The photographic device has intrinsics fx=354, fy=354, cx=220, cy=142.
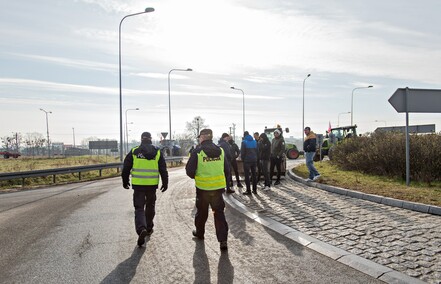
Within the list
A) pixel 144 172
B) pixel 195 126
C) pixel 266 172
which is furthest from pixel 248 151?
pixel 195 126

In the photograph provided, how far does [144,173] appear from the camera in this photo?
5.90m

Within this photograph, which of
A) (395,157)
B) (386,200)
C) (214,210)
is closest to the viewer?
(214,210)

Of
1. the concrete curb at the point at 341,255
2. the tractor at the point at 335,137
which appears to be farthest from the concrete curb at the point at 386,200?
the tractor at the point at 335,137

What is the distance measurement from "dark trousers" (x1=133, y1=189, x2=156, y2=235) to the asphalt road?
29cm

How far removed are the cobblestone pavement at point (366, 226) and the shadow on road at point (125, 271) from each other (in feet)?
9.28

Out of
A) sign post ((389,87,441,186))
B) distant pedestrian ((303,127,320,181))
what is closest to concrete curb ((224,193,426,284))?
distant pedestrian ((303,127,320,181))

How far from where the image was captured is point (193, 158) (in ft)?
18.6

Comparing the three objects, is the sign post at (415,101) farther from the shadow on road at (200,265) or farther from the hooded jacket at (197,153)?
the shadow on road at (200,265)

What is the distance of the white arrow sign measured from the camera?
1001 cm

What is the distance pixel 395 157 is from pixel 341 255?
347 inches

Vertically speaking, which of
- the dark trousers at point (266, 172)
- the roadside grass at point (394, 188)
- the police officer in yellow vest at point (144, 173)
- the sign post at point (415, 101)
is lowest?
the roadside grass at point (394, 188)

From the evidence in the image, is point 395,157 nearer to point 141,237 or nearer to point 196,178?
point 196,178

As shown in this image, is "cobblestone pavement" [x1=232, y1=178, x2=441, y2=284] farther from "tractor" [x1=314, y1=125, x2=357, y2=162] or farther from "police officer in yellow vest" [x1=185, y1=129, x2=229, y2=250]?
"tractor" [x1=314, y1=125, x2=357, y2=162]

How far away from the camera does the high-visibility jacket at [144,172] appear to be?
5.88m
